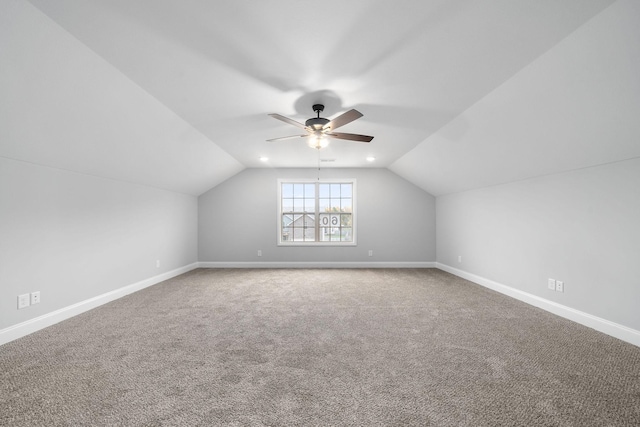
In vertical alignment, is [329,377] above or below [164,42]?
below

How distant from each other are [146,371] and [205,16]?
253 cm

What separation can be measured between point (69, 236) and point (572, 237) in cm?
590

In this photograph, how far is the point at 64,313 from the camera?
2928mm

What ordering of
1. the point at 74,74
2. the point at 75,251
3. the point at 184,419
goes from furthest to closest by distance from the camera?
the point at 75,251 → the point at 74,74 → the point at 184,419

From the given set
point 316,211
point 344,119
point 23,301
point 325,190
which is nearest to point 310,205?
point 316,211

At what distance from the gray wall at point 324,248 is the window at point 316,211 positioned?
0.89 feet

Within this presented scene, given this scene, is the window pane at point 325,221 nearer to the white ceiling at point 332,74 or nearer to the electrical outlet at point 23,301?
the white ceiling at point 332,74

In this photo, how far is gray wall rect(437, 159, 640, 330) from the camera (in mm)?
2449

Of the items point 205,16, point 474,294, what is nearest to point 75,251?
point 205,16

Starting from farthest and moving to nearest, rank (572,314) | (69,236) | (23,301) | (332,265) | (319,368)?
(332,265), (69,236), (572,314), (23,301), (319,368)

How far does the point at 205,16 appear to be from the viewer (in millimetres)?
1696

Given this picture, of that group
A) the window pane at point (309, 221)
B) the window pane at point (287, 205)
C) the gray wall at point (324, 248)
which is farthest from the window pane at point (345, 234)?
the window pane at point (287, 205)

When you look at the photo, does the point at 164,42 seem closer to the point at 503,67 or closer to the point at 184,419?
the point at 184,419

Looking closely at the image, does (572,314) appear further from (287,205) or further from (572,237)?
(287,205)
